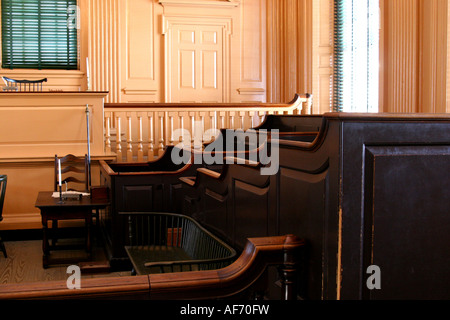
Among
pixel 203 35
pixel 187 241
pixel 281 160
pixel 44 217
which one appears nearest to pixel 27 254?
pixel 44 217

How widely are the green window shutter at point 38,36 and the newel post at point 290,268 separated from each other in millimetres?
7662

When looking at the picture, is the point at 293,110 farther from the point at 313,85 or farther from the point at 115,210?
the point at 115,210

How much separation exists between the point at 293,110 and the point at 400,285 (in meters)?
5.79

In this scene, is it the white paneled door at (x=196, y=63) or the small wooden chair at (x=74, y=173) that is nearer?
the small wooden chair at (x=74, y=173)

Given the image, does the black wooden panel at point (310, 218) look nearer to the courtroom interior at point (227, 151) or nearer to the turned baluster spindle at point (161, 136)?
the courtroom interior at point (227, 151)

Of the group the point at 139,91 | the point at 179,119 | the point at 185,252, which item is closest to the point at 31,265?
the point at 185,252

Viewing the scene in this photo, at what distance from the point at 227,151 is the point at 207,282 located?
10.8ft

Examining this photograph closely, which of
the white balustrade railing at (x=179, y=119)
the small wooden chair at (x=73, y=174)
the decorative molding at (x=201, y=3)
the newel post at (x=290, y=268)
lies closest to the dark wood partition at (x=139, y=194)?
the small wooden chair at (x=73, y=174)

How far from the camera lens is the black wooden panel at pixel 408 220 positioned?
189cm

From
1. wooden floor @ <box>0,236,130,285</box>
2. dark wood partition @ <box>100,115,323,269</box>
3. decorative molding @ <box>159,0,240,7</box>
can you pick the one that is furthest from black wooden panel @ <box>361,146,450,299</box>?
decorative molding @ <box>159,0,240,7</box>

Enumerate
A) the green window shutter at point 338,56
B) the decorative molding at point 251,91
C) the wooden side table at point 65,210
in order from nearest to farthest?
the wooden side table at point 65,210 → the green window shutter at point 338,56 → the decorative molding at point 251,91

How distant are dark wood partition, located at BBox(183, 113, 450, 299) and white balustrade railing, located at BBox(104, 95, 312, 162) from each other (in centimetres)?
500

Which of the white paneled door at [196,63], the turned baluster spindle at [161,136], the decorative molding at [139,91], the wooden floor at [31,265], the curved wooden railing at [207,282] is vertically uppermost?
the white paneled door at [196,63]

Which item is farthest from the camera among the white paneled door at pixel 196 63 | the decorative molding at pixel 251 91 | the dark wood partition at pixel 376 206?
the decorative molding at pixel 251 91
